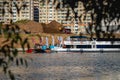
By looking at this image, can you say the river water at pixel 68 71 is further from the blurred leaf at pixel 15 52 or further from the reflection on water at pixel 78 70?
the blurred leaf at pixel 15 52

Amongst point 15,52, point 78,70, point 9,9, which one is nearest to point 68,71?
point 78,70

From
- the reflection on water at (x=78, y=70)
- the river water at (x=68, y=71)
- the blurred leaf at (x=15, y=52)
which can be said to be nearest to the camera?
the blurred leaf at (x=15, y=52)

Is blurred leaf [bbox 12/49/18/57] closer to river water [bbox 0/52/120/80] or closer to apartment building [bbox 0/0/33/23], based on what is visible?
apartment building [bbox 0/0/33/23]

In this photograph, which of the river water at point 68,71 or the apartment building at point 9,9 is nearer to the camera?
the apartment building at point 9,9

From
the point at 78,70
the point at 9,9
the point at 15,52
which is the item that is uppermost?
the point at 9,9

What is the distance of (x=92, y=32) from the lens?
4965mm

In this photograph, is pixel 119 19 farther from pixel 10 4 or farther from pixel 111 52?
pixel 111 52

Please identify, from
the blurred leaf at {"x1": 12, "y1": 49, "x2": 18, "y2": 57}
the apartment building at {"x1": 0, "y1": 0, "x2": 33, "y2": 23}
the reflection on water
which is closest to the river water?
the reflection on water

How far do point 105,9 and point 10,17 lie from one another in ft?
3.36

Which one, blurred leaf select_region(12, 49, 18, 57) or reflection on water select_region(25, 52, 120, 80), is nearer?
blurred leaf select_region(12, 49, 18, 57)

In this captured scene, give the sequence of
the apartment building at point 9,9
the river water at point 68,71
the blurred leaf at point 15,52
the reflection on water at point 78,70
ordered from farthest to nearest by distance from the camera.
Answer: the reflection on water at point 78,70, the river water at point 68,71, the apartment building at point 9,9, the blurred leaf at point 15,52

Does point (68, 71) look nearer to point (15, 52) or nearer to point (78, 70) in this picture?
point (78, 70)

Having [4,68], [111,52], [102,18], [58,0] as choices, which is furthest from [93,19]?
[111,52]

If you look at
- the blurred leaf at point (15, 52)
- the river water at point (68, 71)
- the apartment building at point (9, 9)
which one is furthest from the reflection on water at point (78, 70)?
the blurred leaf at point (15, 52)
